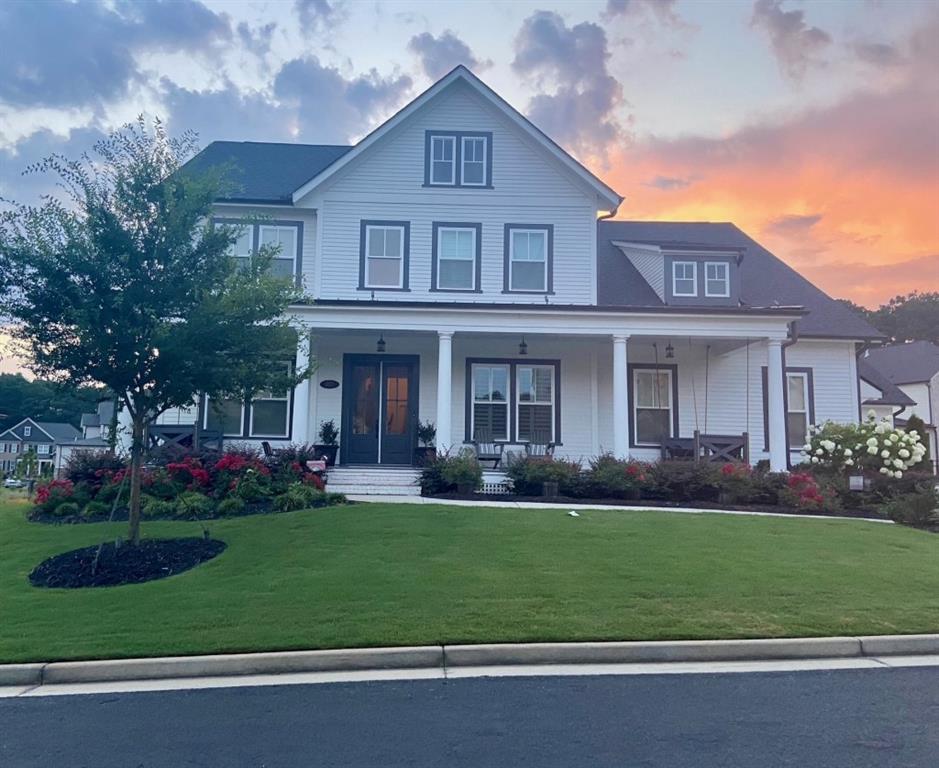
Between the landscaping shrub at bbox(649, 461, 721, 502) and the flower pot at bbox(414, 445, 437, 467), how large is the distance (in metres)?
4.56

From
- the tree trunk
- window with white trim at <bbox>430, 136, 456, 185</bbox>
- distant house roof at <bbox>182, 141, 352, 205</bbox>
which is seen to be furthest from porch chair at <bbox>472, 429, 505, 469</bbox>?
the tree trunk

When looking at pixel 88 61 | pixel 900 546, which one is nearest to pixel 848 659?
pixel 900 546

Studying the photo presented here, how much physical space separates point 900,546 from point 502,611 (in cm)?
659

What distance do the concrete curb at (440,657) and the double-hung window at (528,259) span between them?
12.1 meters

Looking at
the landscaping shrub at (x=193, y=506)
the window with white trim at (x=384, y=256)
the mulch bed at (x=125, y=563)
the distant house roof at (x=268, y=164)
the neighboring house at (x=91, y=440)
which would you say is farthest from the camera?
the distant house roof at (x=268, y=164)

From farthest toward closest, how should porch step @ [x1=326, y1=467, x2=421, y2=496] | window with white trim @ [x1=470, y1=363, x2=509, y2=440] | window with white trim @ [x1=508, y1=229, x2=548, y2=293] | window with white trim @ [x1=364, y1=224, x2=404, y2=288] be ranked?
window with white trim @ [x1=508, y1=229, x2=548, y2=293] → window with white trim @ [x1=470, y1=363, x2=509, y2=440] → window with white trim @ [x1=364, y1=224, x2=404, y2=288] → porch step @ [x1=326, y1=467, x2=421, y2=496]

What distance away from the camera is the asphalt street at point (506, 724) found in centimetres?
381

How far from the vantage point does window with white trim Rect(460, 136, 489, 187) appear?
1714cm

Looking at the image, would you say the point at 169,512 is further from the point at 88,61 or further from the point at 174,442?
the point at 88,61

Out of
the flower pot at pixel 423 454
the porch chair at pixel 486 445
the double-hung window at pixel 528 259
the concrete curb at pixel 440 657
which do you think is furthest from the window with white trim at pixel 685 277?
the concrete curb at pixel 440 657

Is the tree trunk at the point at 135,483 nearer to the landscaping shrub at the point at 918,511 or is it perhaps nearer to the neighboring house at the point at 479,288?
the neighboring house at the point at 479,288

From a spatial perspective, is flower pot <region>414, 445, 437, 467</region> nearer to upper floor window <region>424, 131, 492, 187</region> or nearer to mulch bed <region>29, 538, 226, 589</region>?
mulch bed <region>29, 538, 226, 589</region>

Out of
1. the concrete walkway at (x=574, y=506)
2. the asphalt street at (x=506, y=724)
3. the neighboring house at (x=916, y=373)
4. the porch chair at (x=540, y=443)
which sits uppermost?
the neighboring house at (x=916, y=373)

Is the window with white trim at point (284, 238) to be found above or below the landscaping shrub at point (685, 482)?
above
